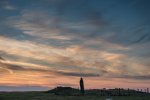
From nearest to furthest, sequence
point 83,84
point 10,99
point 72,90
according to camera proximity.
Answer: point 10,99 → point 83,84 → point 72,90

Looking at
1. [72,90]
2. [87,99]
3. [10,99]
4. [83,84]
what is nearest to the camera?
[87,99]

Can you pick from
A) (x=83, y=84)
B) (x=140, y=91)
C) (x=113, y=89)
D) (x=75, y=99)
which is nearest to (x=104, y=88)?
(x=113, y=89)

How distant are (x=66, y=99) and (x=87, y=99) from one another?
5125mm

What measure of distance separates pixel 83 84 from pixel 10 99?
25.2 meters

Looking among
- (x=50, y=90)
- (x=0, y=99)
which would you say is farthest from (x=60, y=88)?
(x=0, y=99)

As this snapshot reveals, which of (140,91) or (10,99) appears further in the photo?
(140,91)

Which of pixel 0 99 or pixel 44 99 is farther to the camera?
pixel 0 99

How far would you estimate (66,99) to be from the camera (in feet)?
246

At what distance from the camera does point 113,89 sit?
385ft

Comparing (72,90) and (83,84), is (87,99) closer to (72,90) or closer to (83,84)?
(83,84)

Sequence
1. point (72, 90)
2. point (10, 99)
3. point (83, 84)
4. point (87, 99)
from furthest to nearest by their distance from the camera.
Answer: point (72, 90) → point (83, 84) → point (10, 99) → point (87, 99)

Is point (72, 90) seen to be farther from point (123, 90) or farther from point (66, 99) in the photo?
point (66, 99)

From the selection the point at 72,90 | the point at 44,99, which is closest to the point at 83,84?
the point at 72,90

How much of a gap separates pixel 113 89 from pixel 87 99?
45125mm
